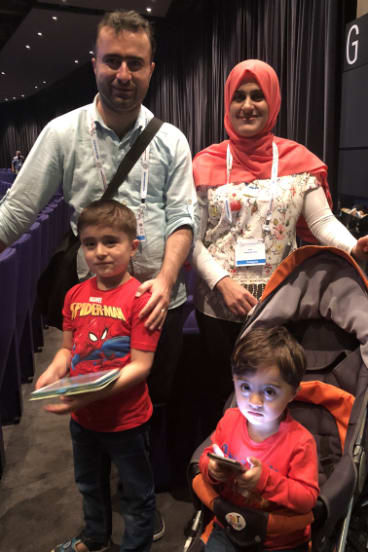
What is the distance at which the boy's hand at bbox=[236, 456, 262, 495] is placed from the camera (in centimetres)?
107

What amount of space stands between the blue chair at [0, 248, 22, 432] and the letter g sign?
2121mm

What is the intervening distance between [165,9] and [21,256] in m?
7.08

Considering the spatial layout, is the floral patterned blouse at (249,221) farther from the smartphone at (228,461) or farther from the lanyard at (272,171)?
the smartphone at (228,461)

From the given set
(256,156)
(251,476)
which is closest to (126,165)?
(256,156)

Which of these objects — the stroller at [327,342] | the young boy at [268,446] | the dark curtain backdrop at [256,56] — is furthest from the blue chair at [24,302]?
the dark curtain backdrop at [256,56]

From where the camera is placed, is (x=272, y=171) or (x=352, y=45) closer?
(x=272, y=171)

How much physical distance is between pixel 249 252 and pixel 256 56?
4.05 meters

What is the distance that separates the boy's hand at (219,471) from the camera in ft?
3.67

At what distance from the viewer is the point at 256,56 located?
5.01 metres

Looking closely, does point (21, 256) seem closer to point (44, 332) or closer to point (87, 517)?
point (87, 517)

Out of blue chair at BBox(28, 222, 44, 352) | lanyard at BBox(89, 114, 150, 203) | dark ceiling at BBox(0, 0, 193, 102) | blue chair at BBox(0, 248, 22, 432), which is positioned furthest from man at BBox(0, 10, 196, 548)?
dark ceiling at BBox(0, 0, 193, 102)

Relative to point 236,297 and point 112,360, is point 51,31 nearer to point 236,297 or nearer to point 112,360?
point 236,297

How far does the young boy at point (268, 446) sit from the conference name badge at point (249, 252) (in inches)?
16.7

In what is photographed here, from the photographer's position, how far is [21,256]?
2486mm
